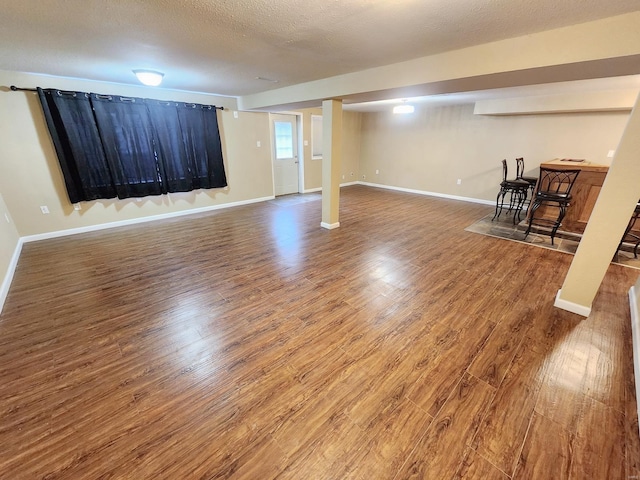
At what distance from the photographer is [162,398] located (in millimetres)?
1586

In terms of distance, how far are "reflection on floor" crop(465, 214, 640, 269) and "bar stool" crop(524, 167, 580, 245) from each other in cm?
12

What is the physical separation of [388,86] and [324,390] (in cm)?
310

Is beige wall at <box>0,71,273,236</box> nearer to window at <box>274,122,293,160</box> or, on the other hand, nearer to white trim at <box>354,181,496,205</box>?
window at <box>274,122,293,160</box>

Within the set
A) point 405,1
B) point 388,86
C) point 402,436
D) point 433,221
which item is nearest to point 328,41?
point 405,1

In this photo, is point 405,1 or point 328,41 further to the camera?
point 328,41

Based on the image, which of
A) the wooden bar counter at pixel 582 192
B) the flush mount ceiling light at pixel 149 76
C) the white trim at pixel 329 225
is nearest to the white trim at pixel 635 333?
the wooden bar counter at pixel 582 192

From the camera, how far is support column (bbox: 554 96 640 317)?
1858 mm

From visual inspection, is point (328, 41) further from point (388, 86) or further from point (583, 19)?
point (583, 19)

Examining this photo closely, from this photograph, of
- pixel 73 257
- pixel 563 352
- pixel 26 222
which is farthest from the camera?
pixel 26 222

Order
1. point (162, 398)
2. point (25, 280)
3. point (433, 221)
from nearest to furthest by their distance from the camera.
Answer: point (162, 398), point (25, 280), point (433, 221)

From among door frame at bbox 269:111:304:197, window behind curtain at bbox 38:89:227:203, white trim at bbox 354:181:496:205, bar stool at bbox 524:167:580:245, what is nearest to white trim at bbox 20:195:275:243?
window behind curtain at bbox 38:89:227:203

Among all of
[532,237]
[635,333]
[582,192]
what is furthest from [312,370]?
[582,192]

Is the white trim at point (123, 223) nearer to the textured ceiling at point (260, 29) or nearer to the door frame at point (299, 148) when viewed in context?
the door frame at point (299, 148)

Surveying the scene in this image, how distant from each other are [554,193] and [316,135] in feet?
17.5
